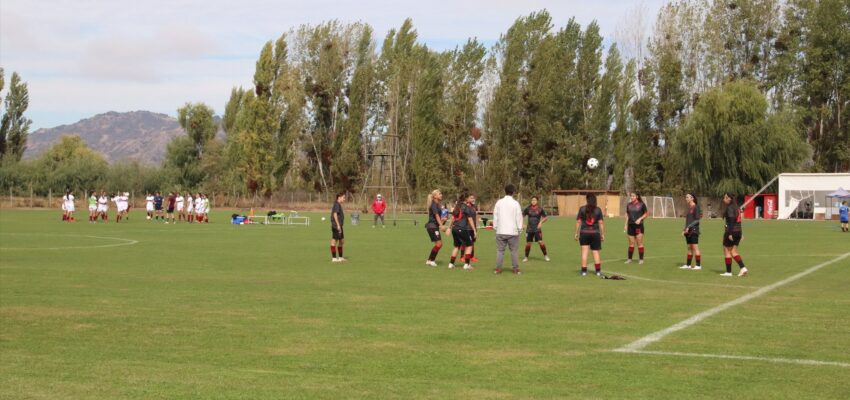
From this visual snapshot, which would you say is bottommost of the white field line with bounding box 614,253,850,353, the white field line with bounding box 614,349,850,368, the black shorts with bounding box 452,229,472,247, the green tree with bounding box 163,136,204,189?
the white field line with bounding box 614,349,850,368

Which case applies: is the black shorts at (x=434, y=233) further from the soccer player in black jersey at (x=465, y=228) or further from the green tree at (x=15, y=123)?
the green tree at (x=15, y=123)

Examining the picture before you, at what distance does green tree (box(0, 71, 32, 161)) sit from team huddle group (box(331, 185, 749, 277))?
81954mm

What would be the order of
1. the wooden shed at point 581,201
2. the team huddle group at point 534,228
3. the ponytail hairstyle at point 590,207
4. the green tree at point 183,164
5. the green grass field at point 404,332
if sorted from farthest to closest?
1. the green tree at point 183,164
2. the wooden shed at point 581,201
3. the team huddle group at point 534,228
4. the ponytail hairstyle at point 590,207
5. the green grass field at point 404,332

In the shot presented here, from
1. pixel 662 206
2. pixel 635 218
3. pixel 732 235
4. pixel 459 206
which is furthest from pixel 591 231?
pixel 662 206

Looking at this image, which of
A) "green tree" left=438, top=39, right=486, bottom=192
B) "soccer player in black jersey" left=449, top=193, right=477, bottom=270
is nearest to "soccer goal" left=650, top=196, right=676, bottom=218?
"green tree" left=438, top=39, right=486, bottom=192

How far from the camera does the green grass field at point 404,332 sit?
805 centimetres

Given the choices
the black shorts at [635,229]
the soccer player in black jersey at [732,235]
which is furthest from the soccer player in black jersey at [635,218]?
the soccer player in black jersey at [732,235]

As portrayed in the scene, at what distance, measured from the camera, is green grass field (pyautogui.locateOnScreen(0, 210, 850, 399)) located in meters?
8.05

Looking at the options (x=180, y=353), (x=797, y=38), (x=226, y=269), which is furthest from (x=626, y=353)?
(x=797, y=38)

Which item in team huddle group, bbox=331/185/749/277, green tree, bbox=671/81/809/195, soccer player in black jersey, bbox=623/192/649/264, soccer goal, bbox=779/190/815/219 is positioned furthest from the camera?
green tree, bbox=671/81/809/195

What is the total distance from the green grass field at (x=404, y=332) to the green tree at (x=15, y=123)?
265 feet

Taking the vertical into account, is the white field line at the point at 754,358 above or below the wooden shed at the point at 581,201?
below

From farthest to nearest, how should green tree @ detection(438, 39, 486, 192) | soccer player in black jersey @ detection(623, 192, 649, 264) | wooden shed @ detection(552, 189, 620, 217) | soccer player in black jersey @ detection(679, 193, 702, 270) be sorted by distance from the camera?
green tree @ detection(438, 39, 486, 192), wooden shed @ detection(552, 189, 620, 217), soccer player in black jersey @ detection(623, 192, 649, 264), soccer player in black jersey @ detection(679, 193, 702, 270)

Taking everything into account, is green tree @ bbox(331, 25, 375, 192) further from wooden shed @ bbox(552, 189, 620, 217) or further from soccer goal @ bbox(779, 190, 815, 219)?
soccer goal @ bbox(779, 190, 815, 219)
